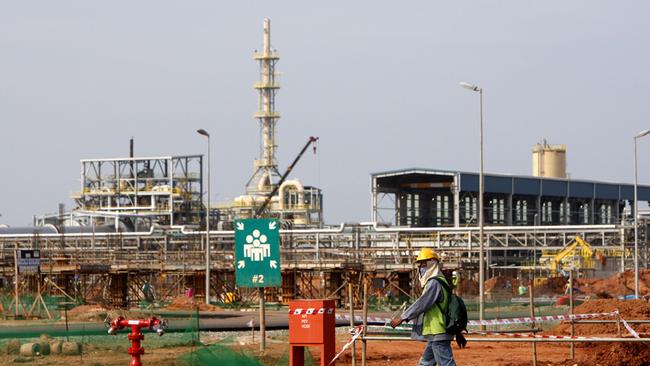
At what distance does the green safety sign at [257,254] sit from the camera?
77.8ft

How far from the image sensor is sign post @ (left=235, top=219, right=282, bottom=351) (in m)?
23.7

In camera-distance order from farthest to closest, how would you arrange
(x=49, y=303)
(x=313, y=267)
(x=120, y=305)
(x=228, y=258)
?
(x=228, y=258) < (x=313, y=267) < (x=120, y=305) < (x=49, y=303)

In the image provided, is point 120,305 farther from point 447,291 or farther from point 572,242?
point 447,291

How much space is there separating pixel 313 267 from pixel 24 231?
38.8m

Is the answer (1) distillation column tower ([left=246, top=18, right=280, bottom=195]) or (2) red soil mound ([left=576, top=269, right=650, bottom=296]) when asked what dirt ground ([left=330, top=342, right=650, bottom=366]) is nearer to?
(2) red soil mound ([left=576, top=269, right=650, bottom=296])

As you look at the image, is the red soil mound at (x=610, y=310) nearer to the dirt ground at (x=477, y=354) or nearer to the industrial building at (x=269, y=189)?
the dirt ground at (x=477, y=354)

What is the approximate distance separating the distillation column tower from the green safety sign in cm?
8531

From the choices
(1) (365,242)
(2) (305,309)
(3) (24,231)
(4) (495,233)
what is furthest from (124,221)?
(2) (305,309)

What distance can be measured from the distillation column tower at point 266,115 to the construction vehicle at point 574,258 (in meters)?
37.6

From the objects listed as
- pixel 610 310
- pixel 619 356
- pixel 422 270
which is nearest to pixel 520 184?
pixel 610 310

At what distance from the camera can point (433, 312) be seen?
48.9 ft

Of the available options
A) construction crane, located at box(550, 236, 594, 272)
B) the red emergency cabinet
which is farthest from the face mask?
construction crane, located at box(550, 236, 594, 272)

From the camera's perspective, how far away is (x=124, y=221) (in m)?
95.3

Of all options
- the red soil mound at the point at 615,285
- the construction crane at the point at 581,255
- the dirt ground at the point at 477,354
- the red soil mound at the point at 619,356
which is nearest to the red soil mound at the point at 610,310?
the dirt ground at the point at 477,354
